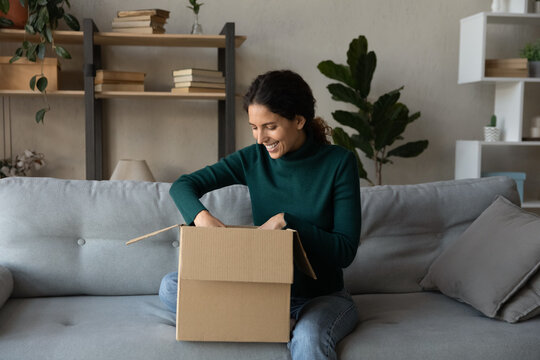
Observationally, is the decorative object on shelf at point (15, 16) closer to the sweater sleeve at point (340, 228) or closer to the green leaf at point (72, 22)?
the green leaf at point (72, 22)

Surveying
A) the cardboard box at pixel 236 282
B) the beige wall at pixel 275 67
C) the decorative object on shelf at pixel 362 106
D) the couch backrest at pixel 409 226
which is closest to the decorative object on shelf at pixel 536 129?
the beige wall at pixel 275 67

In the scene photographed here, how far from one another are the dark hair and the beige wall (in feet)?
6.56

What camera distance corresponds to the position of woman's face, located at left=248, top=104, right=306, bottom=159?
1574 millimetres

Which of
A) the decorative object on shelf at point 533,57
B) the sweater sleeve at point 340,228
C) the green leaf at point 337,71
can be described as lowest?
the sweater sleeve at point 340,228

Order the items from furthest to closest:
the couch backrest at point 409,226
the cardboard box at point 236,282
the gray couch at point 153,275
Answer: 1. the couch backrest at point 409,226
2. the gray couch at point 153,275
3. the cardboard box at point 236,282

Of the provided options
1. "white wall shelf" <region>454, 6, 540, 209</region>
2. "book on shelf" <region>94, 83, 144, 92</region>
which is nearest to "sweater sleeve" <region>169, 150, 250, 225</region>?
"book on shelf" <region>94, 83, 144, 92</region>

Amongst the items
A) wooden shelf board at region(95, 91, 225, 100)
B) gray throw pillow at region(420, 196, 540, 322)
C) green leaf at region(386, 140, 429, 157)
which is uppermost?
wooden shelf board at region(95, 91, 225, 100)

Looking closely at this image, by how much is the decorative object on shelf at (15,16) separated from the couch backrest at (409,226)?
216cm

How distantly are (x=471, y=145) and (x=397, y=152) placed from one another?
1.55 feet

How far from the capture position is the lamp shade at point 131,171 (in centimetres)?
316

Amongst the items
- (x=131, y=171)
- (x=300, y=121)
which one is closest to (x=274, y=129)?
(x=300, y=121)

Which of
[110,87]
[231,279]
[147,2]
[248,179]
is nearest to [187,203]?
[248,179]

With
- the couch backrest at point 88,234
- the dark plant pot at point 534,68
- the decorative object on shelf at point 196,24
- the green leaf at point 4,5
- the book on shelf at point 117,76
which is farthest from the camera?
the dark plant pot at point 534,68

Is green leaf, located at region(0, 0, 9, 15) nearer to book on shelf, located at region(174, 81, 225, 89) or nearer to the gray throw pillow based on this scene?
book on shelf, located at region(174, 81, 225, 89)
